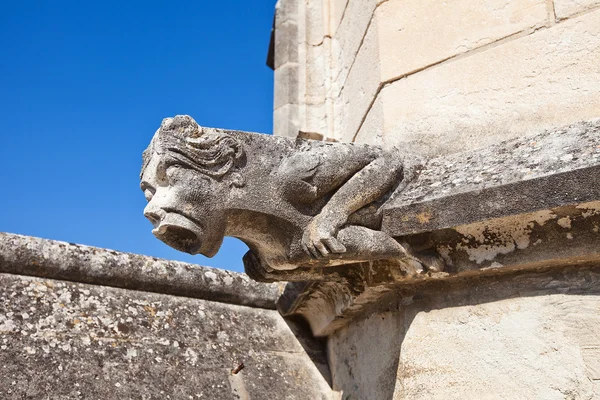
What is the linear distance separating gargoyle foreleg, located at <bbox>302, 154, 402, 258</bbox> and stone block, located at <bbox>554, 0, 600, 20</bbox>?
2.48 ft

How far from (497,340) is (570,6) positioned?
1172 mm

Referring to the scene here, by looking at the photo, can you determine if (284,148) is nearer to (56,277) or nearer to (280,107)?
(56,277)

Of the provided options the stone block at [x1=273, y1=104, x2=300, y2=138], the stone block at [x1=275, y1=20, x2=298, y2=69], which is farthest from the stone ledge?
the stone block at [x1=275, y1=20, x2=298, y2=69]

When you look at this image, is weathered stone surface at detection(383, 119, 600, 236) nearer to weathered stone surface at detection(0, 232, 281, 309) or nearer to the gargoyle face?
the gargoyle face

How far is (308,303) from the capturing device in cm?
286

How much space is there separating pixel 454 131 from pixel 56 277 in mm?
1640

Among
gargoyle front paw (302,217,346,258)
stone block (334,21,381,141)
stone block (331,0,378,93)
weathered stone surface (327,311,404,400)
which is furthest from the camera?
stone block (331,0,378,93)

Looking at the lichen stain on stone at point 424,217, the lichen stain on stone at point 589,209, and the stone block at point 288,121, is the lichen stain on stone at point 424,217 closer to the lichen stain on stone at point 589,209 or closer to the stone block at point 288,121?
the lichen stain on stone at point 589,209

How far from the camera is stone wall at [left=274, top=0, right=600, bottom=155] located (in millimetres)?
2176

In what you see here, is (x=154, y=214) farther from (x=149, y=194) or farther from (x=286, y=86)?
(x=286, y=86)

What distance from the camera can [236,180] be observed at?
200 cm

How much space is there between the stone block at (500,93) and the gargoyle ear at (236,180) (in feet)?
2.38

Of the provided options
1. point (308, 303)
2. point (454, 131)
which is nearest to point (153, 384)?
point (308, 303)

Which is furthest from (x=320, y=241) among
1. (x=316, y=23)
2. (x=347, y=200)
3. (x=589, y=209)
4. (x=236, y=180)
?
(x=316, y=23)
